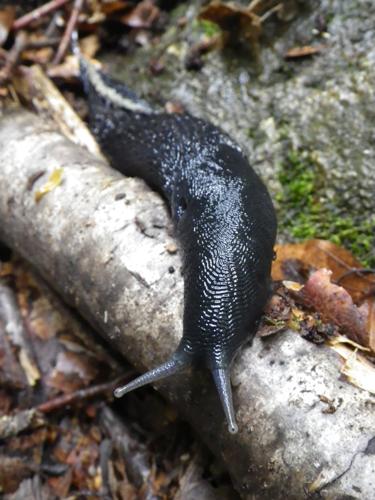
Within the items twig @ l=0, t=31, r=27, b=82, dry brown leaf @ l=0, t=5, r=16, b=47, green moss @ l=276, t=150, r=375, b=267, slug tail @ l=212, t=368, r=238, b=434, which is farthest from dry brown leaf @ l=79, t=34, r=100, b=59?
slug tail @ l=212, t=368, r=238, b=434

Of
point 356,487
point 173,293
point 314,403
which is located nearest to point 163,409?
point 173,293

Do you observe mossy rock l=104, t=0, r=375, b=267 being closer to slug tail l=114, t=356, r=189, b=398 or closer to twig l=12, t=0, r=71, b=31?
twig l=12, t=0, r=71, b=31

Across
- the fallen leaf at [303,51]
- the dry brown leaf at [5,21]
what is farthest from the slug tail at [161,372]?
the dry brown leaf at [5,21]

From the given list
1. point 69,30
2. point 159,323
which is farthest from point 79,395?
point 69,30

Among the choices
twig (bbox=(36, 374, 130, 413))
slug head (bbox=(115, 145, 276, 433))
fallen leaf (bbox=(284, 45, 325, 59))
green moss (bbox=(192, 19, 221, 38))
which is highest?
green moss (bbox=(192, 19, 221, 38))

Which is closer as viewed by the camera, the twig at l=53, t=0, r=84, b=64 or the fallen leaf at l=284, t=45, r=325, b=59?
the fallen leaf at l=284, t=45, r=325, b=59

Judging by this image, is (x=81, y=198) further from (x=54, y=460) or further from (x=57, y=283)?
(x=54, y=460)
